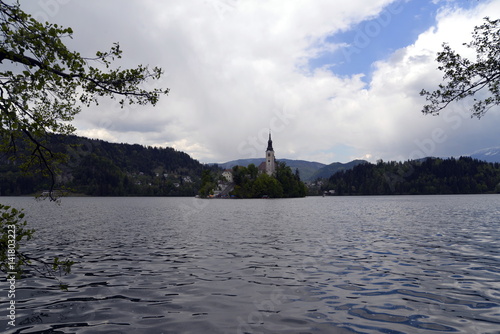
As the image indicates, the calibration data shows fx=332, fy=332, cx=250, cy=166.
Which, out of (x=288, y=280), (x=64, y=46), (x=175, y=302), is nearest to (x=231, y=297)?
(x=175, y=302)

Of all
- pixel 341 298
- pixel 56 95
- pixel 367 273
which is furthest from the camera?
pixel 367 273

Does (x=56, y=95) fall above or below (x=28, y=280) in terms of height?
above

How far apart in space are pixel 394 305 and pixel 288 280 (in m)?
5.73

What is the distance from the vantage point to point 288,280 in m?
17.9

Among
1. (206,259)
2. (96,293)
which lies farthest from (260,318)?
(206,259)

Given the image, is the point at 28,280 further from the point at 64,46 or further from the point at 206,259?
the point at 64,46

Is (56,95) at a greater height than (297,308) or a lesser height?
greater

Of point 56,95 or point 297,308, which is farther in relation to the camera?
point 297,308

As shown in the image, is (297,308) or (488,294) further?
(488,294)

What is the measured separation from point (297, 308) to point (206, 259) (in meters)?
11.5

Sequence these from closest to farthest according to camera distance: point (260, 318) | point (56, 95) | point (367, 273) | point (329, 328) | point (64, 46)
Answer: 1. point (64, 46)
2. point (56, 95)
3. point (329, 328)
4. point (260, 318)
5. point (367, 273)

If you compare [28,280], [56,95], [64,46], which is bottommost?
[28,280]

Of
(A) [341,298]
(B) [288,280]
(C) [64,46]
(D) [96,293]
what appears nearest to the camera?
(C) [64,46]

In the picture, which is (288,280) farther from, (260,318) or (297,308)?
(260,318)
